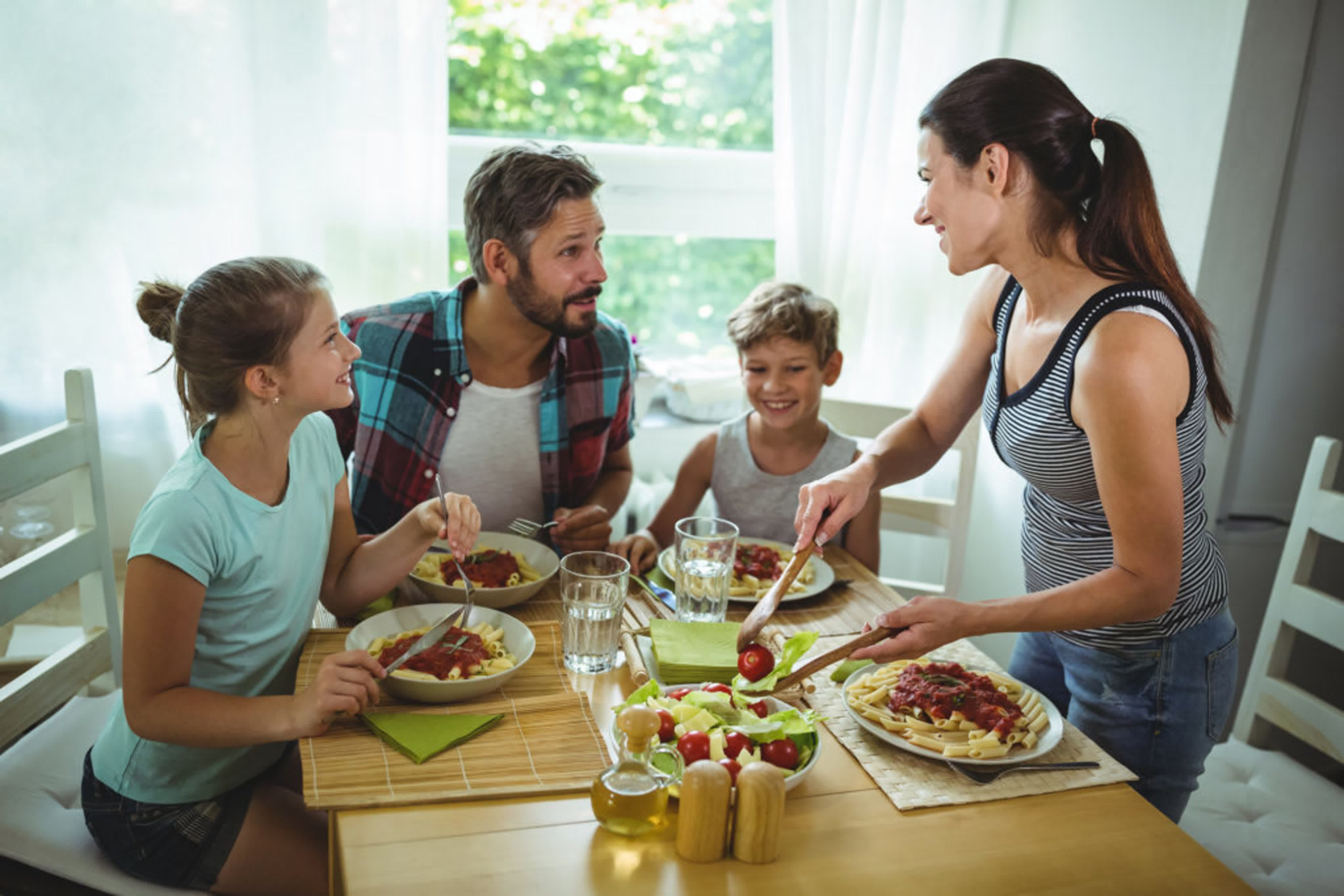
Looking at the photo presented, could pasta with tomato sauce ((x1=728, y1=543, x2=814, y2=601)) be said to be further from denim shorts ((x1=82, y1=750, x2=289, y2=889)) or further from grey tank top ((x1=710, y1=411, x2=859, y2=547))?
denim shorts ((x1=82, y1=750, x2=289, y2=889))

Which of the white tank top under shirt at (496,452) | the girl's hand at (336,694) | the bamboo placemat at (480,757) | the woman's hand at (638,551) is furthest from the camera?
the white tank top under shirt at (496,452)

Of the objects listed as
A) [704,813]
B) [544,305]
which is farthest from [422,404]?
[704,813]

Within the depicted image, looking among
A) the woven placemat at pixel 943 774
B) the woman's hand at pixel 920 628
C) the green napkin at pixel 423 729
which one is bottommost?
the woven placemat at pixel 943 774

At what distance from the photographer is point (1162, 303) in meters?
1.32

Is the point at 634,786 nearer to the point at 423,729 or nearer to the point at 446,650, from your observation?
the point at 423,729

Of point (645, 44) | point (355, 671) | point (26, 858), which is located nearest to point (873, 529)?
point (355, 671)

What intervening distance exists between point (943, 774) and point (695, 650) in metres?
→ 0.37

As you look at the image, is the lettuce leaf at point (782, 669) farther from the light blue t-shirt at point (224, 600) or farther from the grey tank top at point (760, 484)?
the grey tank top at point (760, 484)

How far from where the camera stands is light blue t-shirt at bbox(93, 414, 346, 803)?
1.33 m

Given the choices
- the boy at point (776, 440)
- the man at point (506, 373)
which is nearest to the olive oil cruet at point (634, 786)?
the man at point (506, 373)

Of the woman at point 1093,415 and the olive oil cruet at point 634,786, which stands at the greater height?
the woman at point 1093,415

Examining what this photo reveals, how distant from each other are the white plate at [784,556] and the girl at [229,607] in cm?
44

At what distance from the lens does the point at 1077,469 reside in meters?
→ 1.41

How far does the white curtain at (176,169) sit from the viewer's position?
2326 millimetres
